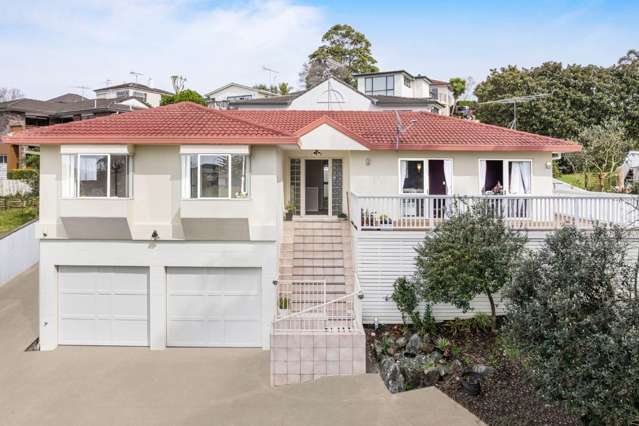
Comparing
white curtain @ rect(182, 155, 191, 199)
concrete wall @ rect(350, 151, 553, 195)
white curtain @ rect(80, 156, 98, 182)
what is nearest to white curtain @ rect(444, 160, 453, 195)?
concrete wall @ rect(350, 151, 553, 195)

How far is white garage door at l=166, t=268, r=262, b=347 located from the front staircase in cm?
103

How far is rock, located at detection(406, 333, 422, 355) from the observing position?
11.1 metres

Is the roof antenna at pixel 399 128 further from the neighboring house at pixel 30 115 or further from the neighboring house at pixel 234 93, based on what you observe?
the neighboring house at pixel 234 93

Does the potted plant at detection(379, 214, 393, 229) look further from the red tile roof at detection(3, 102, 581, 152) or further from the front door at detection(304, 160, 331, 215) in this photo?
the front door at detection(304, 160, 331, 215)

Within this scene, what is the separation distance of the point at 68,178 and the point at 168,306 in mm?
4721

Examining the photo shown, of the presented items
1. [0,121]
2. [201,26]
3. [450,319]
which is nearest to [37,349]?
[450,319]

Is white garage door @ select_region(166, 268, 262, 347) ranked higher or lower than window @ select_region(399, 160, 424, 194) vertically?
lower

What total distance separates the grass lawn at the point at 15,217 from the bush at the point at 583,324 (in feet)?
80.5

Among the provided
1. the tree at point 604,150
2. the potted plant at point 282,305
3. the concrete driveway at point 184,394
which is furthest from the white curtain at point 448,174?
the tree at point 604,150

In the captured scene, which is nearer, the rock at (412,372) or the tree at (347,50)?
the rock at (412,372)

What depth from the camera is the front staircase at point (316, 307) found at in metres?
10.3

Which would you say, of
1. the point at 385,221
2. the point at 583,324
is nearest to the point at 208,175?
the point at 385,221

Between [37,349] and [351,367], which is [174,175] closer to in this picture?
[37,349]

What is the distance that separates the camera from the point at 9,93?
250 ft
